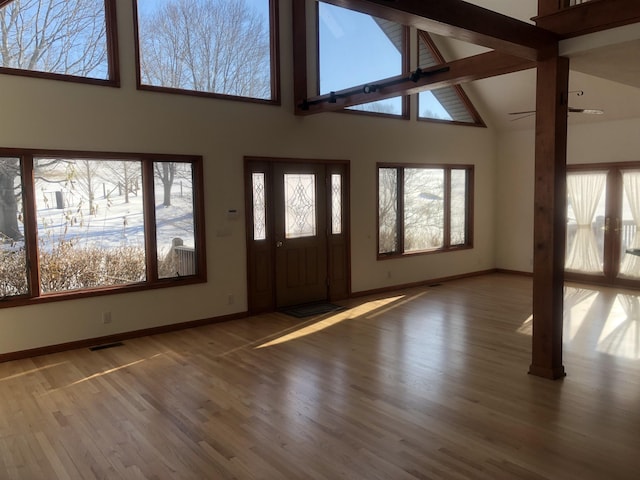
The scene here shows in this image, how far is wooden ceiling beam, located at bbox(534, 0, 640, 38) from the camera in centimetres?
350

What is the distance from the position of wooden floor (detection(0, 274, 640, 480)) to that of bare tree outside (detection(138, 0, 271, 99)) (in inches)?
115

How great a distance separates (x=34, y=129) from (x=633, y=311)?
7.04m

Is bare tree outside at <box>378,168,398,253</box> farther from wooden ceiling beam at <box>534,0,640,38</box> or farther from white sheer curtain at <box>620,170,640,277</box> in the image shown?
wooden ceiling beam at <box>534,0,640,38</box>

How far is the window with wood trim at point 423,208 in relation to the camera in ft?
25.7

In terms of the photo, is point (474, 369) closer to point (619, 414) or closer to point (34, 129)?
point (619, 414)

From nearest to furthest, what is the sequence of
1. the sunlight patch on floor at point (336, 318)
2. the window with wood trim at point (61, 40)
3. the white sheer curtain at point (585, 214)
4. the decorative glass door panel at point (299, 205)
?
the window with wood trim at point (61, 40), the sunlight patch on floor at point (336, 318), the decorative glass door panel at point (299, 205), the white sheer curtain at point (585, 214)

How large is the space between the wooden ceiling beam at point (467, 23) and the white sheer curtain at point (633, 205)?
468 cm

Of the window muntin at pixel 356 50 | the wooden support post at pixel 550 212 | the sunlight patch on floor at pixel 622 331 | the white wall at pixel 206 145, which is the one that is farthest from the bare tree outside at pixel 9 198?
the sunlight patch on floor at pixel 622 331

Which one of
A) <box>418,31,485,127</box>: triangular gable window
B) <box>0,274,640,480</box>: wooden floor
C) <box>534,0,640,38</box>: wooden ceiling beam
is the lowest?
A: <box>0,274,640,480</box>: wooden floor

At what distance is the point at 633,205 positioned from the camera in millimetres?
7594

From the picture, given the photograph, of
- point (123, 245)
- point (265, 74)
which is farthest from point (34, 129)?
point (265, 74)

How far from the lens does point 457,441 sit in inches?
120

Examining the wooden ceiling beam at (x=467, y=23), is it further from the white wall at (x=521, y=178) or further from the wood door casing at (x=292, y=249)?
the white wall at (x=521, y=178)

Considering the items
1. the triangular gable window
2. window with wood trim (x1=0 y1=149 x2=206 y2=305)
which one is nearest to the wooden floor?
window with wood trim (x1=0 y1=149 x2=206 y2=305)
